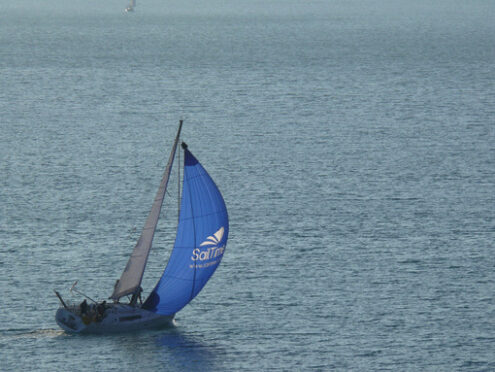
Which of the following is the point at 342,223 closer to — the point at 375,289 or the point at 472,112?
the point at 375,289

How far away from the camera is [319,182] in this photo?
13100 cm

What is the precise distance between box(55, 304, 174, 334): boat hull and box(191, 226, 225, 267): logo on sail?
5.00m

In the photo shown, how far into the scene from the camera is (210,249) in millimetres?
78812

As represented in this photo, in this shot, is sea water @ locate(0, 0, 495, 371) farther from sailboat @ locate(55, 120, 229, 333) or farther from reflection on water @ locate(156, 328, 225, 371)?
sailboat @ locate(55, 120, 229, 333)

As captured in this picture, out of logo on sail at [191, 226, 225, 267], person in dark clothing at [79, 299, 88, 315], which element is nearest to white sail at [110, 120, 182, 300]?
person in dark clothing at [79, 299, 88, 315]

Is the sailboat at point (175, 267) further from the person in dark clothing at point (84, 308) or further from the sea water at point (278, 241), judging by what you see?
the sea water at point (278, 241)

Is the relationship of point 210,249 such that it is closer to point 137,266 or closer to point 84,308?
point 137,266

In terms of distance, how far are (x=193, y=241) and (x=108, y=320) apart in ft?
24.7

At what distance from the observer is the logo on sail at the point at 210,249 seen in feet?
257

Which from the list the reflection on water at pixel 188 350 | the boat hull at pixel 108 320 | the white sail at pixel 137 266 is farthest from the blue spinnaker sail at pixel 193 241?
the reflection on water at pixel 188 350

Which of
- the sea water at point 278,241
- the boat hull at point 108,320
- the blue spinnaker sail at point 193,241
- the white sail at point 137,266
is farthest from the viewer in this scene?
the sea water at point 278,241

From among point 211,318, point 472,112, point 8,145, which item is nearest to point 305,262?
point 211,318

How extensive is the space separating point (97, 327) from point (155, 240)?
26806 mm

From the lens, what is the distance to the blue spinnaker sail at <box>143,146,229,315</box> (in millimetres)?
76938
